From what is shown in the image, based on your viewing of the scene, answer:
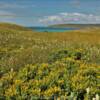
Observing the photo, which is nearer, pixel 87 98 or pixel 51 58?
pixel 87 98

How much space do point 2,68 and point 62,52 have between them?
431 centimetres

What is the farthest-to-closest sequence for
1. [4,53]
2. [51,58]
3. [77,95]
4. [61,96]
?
[4,53]
[51,58]
[77,95]
[61,96]

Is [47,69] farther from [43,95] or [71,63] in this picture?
[43,95]

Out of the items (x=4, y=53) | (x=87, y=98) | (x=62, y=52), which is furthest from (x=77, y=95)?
(x=4, y=53)

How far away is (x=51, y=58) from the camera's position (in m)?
14.6

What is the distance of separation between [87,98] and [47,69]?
7.71 feet

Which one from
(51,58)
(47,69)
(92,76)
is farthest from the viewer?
(51,58)

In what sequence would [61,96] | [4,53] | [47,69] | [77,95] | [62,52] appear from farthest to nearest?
[4,53] → [62,52] → [47,69] → [77,95] → [61,96]

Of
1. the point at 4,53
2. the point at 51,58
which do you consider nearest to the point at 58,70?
the point at 51,58

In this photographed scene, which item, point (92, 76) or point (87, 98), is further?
point (92, 76)

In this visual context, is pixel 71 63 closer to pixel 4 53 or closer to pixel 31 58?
pixel 31 58

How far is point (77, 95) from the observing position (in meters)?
7.66

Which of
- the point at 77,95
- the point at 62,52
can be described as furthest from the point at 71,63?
the point at 62,52

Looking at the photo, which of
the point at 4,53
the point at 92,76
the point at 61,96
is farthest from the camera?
the point at 4,53
